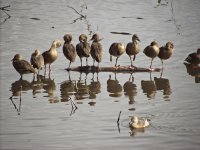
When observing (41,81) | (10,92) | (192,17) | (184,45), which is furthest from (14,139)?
(192,17)

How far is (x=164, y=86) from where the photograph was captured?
1720 centimetres

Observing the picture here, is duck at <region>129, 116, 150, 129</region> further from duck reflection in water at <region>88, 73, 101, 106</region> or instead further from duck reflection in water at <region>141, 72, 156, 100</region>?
duck reflection in water at <region>141, 72, 156, 100</region>

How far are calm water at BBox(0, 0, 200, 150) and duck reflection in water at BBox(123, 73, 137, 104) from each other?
0.09 ft

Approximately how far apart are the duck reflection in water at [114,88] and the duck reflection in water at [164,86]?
3.87 ft

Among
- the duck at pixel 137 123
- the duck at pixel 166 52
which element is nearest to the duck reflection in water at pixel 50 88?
the duck at pixel 137 123

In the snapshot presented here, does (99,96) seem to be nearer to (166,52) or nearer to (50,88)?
(50,88)

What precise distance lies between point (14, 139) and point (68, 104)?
306 cm

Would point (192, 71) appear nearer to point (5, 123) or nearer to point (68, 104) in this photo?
point (68, 104)

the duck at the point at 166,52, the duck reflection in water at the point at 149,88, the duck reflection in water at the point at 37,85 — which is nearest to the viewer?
the duck reflection in water at the point at 149,88

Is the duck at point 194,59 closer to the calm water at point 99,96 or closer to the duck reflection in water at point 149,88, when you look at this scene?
the calm water at point 99,96

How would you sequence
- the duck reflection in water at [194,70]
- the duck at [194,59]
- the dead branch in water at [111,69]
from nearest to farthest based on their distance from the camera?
the duck reflection in water at [194,70], the dead branch in water at [111,69], the duck at [194,59]

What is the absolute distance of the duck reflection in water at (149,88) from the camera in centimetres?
1617

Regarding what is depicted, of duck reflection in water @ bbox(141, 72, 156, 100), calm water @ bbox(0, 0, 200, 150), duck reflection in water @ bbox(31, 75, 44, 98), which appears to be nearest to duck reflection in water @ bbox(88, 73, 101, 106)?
calm water @ bbox(0, 0, 200, 150)

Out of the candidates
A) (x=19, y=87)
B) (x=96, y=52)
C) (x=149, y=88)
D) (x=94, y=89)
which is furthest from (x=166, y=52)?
(x=19, y=87)
